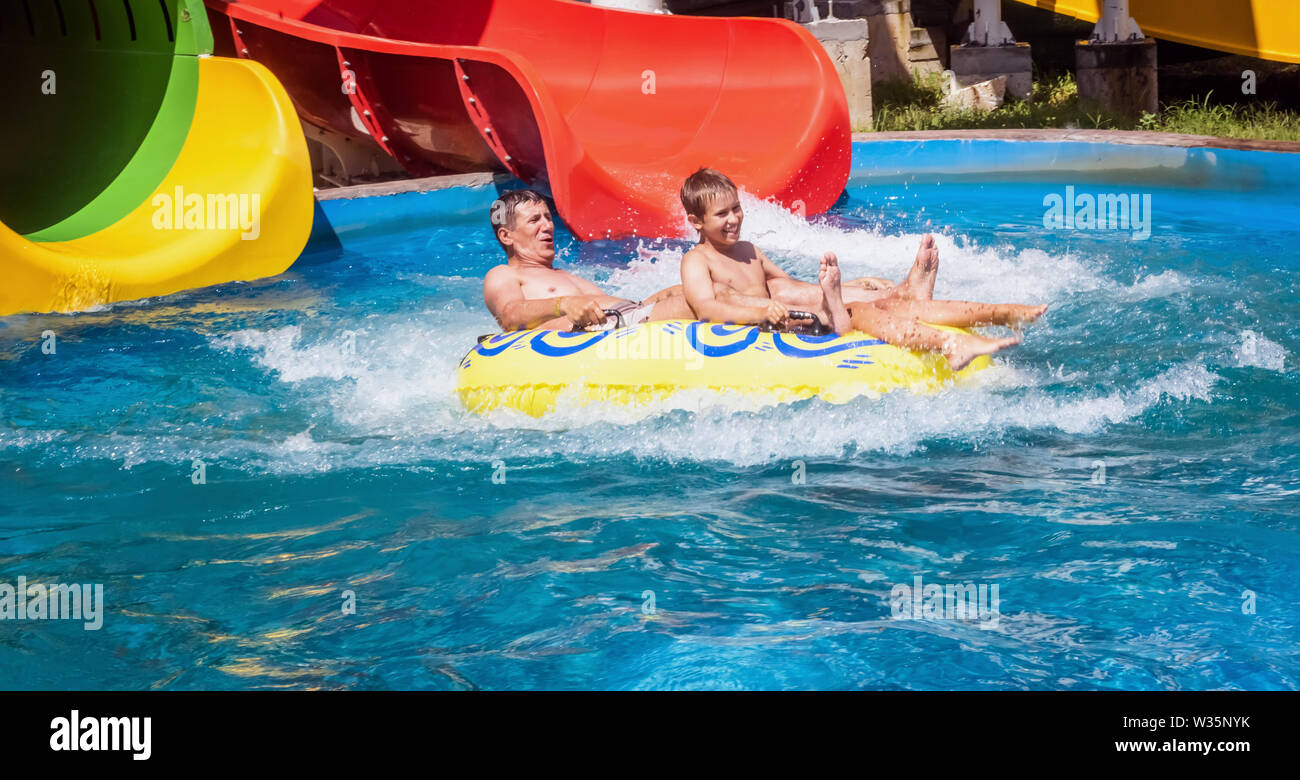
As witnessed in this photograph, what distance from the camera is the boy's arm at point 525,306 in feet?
14.3

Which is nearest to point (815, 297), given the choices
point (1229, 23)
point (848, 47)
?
point (848, 47)

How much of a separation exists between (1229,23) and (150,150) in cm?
740

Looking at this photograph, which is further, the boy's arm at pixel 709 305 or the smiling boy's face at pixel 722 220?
the smiling boy's face at pixel 722 220

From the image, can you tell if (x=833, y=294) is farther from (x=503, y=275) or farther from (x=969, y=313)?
(x=503, y=275)

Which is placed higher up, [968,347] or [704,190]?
[704,190]

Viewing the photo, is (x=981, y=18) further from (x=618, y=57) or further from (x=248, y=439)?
(x=248, y=439)

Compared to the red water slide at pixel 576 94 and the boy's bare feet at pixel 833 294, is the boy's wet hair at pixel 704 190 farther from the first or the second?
the red water slide at pixel 576 94

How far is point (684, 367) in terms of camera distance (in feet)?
13.2

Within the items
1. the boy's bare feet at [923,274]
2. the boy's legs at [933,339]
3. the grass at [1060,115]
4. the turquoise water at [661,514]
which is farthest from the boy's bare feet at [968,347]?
the grass at [1060,115]

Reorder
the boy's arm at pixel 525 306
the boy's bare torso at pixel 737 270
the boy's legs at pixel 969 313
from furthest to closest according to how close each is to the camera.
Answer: the boy's bare torso at pixel 737 270 < the boy's arm at pixel 525 306 < the boy's legs at pixel 969 313

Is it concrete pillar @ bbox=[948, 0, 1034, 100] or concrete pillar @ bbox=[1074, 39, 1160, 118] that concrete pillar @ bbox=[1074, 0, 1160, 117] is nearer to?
concrete pillar @ bbox=[1074, 39, 1160, 118]

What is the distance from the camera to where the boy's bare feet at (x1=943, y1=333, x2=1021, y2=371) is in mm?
3986
